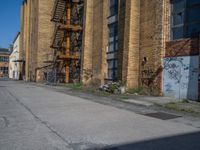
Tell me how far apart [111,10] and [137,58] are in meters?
6.99

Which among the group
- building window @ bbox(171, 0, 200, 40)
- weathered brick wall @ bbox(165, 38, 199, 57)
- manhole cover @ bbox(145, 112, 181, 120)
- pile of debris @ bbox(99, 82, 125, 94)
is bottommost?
manhole cover @ bbox(145, 112, 181, 120)

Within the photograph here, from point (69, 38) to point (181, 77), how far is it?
69.7 ft

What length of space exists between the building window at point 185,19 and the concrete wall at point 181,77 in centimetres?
140

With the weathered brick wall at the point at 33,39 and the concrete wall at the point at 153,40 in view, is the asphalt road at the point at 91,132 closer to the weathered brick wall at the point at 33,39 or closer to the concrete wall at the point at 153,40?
the concrete wall at the point at 153,40

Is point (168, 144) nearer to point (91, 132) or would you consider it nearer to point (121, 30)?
point (91, 132)

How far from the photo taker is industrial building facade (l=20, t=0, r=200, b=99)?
18078mm

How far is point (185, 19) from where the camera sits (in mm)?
17547

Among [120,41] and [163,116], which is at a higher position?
[120,41]

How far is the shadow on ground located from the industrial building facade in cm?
954

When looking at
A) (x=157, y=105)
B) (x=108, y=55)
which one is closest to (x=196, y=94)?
(x=157, y=105)

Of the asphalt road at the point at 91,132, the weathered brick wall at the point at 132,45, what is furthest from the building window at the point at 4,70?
the asphalt road at the point at 91,132

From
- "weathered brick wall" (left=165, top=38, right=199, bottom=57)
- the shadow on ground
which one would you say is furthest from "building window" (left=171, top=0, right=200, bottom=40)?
the shadow on ground

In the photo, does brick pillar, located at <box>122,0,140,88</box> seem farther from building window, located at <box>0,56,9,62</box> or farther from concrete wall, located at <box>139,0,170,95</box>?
building window, located at <box>0,56,9,62</box>

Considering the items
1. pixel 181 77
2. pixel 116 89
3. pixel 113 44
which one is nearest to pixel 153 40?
pixel 181 77
